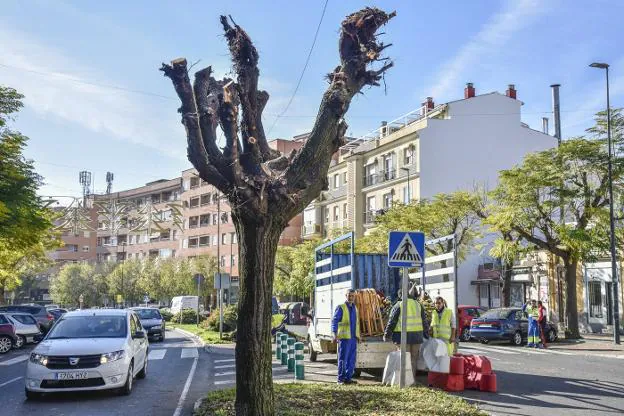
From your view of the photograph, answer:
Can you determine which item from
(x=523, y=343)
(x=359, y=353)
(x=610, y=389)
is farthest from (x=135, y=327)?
(x=523, y=343)

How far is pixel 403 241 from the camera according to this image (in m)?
10.4

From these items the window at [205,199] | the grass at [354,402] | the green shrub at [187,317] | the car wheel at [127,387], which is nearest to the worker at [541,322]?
the grass at [354,402]

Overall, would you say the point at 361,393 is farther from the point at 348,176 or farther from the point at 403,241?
the point at 348,176

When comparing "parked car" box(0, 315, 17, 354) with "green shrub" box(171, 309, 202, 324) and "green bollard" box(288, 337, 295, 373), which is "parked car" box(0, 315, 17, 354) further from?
"green shrub" box(171, 309, 202, 324)

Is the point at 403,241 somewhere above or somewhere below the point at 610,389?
above

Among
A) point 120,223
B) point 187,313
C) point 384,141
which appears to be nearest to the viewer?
point 120,223

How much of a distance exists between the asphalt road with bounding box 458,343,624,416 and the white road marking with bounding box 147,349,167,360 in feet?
31.7

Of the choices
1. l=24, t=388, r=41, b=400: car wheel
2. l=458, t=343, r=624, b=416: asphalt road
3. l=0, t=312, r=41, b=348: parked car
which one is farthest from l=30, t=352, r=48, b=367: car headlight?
l=0, t=312, r=41, b=348: parked car

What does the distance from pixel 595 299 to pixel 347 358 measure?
25.9 meters

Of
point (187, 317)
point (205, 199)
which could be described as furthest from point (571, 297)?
point (205, 199)

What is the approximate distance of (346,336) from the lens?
40.8ft

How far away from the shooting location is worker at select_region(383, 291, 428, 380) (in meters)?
12.0

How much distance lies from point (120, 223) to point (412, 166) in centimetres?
2792

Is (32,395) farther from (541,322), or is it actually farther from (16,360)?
(541,322)
